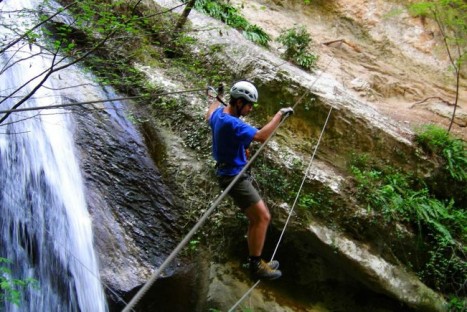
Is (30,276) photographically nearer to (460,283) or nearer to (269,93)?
(269,93)

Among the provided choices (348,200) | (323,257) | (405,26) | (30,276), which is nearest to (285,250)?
(323,257)

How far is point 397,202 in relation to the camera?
7156mm

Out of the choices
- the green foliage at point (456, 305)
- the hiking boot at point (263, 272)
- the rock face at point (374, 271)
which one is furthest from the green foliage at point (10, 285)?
the green foliage at point (456, 305)

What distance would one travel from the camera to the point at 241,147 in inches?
198

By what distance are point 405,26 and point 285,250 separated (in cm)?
1008

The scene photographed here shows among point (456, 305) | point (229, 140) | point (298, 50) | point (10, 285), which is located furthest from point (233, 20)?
point (10, 285)

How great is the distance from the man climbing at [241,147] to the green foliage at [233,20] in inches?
231

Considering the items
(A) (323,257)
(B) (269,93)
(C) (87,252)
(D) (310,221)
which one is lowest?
(A) (323,257)

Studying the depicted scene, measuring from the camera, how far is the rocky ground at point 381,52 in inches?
446

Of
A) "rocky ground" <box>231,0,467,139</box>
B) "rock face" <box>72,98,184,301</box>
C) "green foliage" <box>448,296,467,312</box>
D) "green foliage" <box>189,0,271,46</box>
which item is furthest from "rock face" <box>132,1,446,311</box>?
"rocky ground" <box>231,0,467,139</box>

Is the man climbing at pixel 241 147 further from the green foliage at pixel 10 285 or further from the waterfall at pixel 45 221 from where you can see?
the green foliage at pixel 10 285

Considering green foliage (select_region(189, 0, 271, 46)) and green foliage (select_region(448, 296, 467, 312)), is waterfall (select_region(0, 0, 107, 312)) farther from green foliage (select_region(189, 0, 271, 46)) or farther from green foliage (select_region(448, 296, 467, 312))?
green foliage (select_region(189, 0, 271, 46))

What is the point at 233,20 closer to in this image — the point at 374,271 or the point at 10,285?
the point at 374,271

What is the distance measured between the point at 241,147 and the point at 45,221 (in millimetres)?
2378
